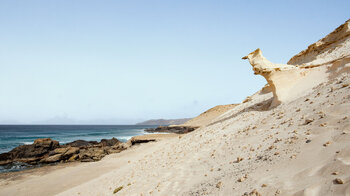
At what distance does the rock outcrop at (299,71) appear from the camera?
12.1 metres

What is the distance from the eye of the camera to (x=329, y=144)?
5.22m

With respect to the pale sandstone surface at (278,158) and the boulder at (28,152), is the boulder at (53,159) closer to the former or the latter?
the boulder at (28,152)

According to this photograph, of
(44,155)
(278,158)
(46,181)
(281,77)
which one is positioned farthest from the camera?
(44,155)

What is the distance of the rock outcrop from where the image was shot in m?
12.1

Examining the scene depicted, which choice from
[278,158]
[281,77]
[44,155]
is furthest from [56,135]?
[278,158]

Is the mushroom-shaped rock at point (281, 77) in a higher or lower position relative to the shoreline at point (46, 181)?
higher

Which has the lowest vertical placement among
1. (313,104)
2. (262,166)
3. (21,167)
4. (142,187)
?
(21,167)

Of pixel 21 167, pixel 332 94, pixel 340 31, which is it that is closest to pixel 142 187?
pixel 332 94

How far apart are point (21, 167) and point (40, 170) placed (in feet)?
13.4

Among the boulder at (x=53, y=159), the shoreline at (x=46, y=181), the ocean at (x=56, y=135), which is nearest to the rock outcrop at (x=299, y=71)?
the shoreline at (x=46, y=181)

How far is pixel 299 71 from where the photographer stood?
13602mm

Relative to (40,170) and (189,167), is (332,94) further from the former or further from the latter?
(40,170)

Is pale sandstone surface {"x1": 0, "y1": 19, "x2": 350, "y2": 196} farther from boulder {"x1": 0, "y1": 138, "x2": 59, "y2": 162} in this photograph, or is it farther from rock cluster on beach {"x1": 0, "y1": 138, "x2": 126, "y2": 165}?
boulder {"x1": 0, "y1": 138, "x2": 59, "y2": 162}

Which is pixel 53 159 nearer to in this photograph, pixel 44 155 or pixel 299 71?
pixel 44 155
